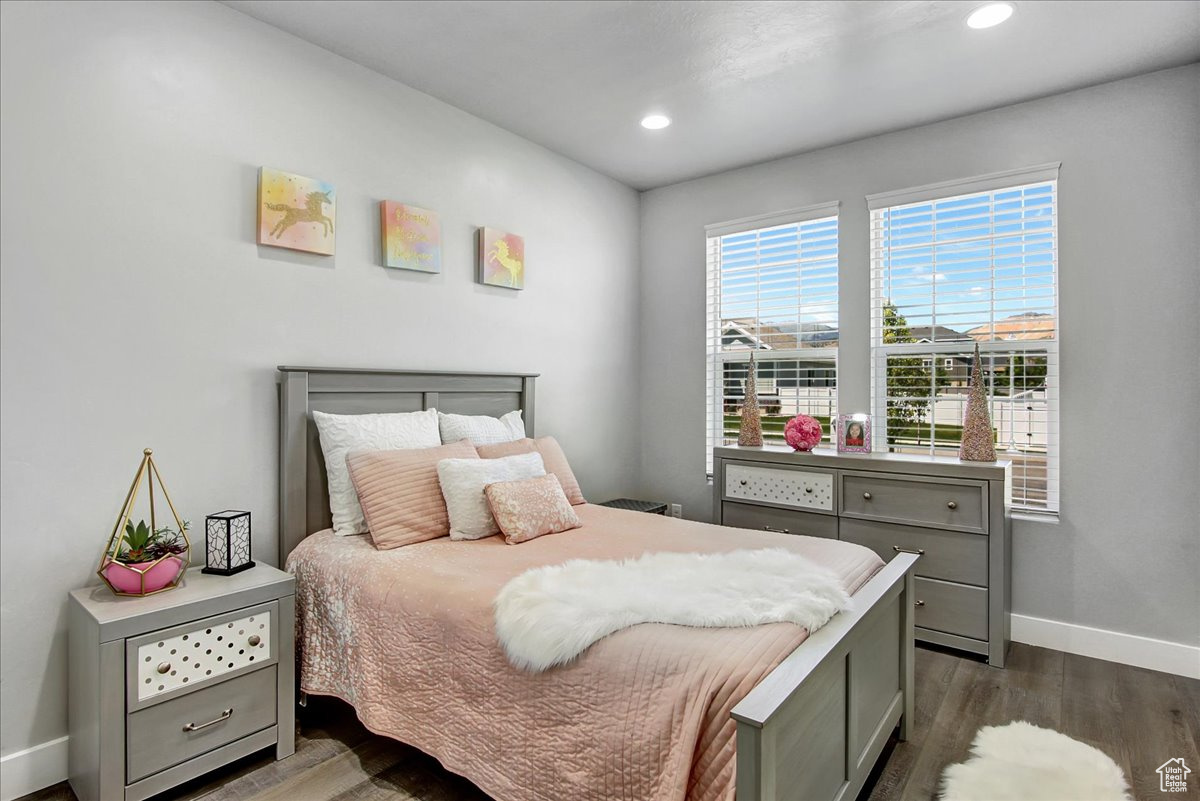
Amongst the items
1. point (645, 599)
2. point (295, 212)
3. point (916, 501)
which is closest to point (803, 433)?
point (916, 501)

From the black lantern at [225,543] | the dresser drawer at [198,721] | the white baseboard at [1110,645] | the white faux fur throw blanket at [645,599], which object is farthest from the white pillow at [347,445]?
the white baseboard at [1110,645]

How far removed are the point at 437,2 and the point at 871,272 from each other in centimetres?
259

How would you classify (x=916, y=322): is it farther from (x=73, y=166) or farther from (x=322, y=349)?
(x=73, y=166)

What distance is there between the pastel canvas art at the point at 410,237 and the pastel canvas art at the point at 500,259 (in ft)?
0.87

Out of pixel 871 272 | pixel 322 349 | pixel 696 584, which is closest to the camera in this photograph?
pixel 696 584

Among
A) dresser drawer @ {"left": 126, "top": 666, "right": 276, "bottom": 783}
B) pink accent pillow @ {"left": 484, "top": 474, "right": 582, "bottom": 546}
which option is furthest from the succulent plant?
pink accent pillow @ {"left": 484, "top": 474, "right": 582, "bottom": 546}

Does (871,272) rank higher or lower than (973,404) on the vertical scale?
higher

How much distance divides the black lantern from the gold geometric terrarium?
84 mm

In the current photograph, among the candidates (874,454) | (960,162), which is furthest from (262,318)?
(960,162)

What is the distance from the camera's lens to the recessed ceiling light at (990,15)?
7.64ft

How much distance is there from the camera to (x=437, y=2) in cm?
234

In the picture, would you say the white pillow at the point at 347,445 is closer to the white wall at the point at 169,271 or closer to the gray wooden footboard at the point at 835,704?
the white wall at the point at 169,271

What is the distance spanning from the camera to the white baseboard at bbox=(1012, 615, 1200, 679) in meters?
2.77

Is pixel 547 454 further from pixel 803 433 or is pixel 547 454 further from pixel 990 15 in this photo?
pixel 990 15
